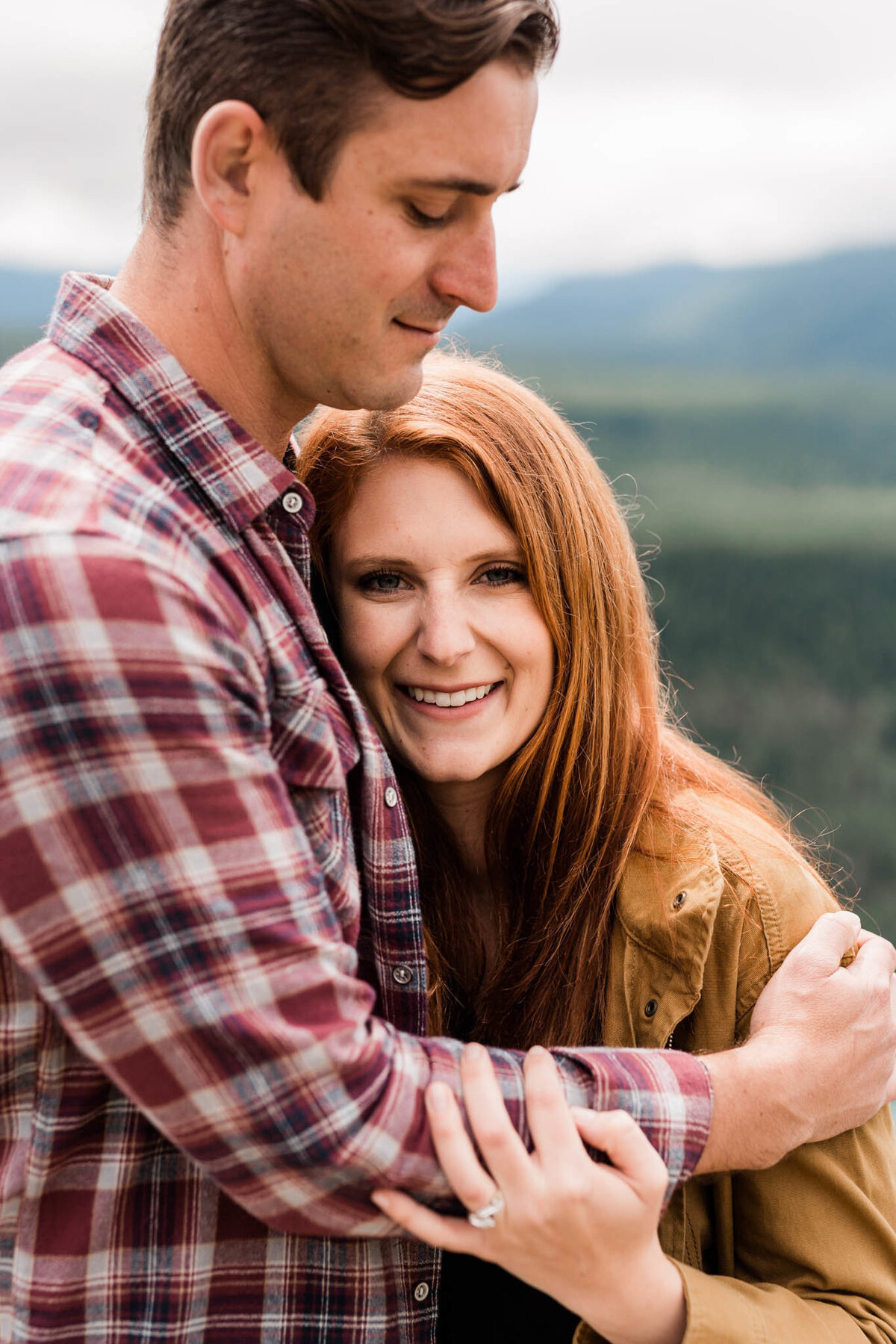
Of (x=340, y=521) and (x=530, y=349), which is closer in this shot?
(x=340, y=521)

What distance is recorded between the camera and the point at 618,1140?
108cm

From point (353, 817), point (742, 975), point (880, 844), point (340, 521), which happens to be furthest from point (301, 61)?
point (880, 844)

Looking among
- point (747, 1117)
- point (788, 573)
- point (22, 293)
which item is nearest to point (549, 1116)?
point (747, 1117)

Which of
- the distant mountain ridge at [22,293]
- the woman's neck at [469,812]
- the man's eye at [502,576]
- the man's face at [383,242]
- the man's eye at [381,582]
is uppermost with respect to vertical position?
the distant mountain ridge at [22,293]

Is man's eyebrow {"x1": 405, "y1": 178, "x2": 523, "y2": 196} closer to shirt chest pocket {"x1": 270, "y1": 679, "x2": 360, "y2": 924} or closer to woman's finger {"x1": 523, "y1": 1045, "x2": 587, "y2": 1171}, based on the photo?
shirt chest pocket {"x1": 270, "y1": 679, "x2": 360, "y2": 924}

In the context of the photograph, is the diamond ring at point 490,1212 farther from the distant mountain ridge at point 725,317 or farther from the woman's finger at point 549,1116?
the distant mountain ridge at point 725,317

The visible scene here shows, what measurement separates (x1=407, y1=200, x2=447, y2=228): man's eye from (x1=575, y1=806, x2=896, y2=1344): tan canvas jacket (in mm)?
847

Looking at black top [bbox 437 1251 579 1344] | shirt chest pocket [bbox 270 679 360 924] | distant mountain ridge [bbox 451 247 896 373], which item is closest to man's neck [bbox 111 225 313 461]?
shirt chest pocket [bbox 270 679 360 924]

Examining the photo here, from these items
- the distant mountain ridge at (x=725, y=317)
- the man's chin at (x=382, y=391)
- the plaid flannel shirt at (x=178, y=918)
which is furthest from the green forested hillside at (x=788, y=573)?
the plaid flannel shirt at (x=178, y=918)

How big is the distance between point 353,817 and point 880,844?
361 cm

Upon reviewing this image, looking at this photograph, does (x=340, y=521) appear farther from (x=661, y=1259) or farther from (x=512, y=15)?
(x=661, y=1259)

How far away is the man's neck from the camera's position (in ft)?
3.89

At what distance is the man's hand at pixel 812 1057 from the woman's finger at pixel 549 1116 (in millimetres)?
214

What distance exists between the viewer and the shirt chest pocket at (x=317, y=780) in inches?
43.9
